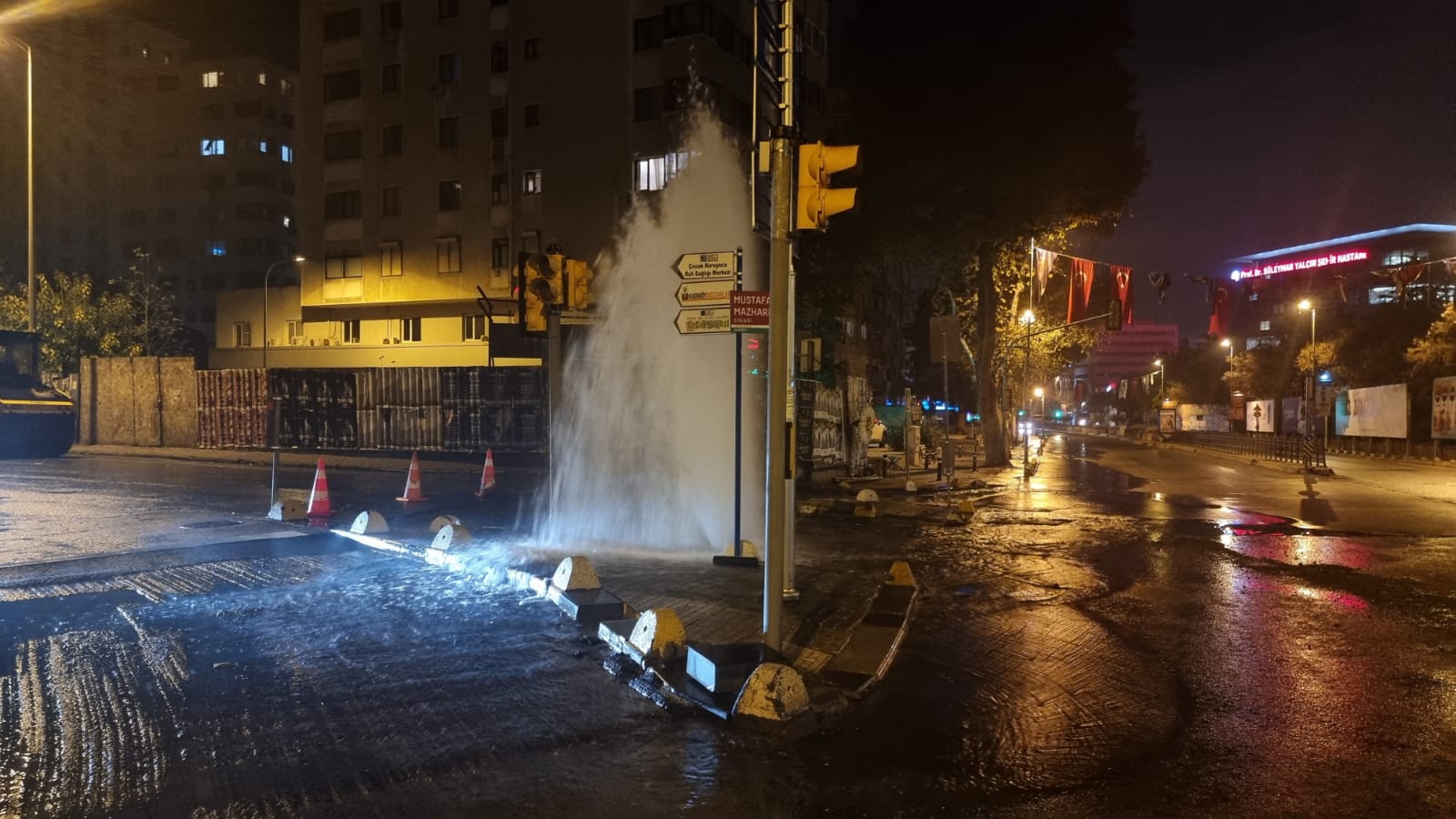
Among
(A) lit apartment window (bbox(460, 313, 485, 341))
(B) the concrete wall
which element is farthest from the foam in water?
(A) lit apartment window (bbox(460, 313, 485, 341))

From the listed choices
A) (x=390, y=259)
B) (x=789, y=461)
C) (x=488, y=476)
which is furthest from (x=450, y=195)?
(x=789, y=461)

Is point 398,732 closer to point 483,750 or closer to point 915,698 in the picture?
point 483,750

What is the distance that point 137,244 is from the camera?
64.9 meters

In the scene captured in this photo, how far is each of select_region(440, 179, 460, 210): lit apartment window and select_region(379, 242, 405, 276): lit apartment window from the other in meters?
3.14

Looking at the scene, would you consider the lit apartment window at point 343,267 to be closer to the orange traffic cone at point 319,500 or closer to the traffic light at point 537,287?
the orange traffic cone at point 319,500

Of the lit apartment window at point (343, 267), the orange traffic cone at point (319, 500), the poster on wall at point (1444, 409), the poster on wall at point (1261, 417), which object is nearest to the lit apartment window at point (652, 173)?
the lit apartment window at point (343, 267)

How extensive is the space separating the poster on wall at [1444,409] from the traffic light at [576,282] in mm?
34480

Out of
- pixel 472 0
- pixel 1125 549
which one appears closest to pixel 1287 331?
pixel 472 0

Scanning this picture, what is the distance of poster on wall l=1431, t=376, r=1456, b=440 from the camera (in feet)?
105

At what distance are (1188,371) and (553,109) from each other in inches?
3185

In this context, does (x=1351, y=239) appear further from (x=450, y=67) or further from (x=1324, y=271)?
(x=450, y=67)

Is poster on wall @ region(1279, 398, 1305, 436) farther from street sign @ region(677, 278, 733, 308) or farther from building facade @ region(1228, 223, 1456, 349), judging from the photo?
street sign @ region(677, 278, 733, 308)

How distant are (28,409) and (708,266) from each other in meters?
22.0

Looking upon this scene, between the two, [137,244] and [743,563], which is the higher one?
[137,244]
